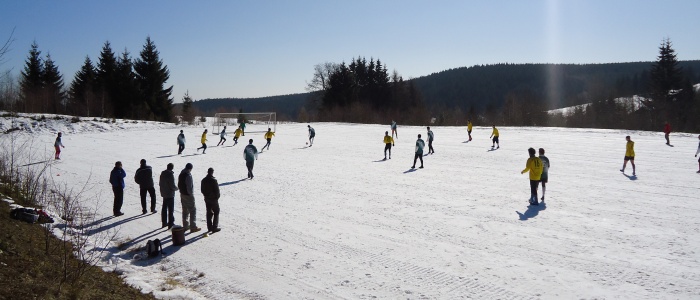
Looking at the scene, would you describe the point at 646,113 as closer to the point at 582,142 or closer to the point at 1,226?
the point at 582,142

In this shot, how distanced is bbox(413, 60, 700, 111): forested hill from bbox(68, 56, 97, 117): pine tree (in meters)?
91.1

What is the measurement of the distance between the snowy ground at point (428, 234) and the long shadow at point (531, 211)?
11cm

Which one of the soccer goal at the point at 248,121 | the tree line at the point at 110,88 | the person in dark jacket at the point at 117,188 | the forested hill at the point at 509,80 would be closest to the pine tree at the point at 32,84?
the tree line at the point at 110,88

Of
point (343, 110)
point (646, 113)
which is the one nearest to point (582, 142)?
point (646, 113)

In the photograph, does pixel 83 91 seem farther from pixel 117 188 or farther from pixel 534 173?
pixel 534 173

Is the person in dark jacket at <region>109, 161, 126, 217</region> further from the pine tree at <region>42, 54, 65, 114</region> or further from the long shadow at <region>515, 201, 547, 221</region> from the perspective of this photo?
the pine tree at <region>42, 54, 65, 114</region>

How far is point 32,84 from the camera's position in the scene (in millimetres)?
51375

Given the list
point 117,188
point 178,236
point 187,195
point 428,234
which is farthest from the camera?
point 117,188

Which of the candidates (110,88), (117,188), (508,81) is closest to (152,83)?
(110,88)

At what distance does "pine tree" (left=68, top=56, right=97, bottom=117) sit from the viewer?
4900 cm

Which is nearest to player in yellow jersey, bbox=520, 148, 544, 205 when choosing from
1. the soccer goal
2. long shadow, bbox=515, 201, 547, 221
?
long shadow, bbox=515, 201, 547, 221

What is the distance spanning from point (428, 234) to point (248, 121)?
4607 cm

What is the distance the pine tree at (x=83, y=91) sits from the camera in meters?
49.0

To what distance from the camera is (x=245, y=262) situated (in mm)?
8750
